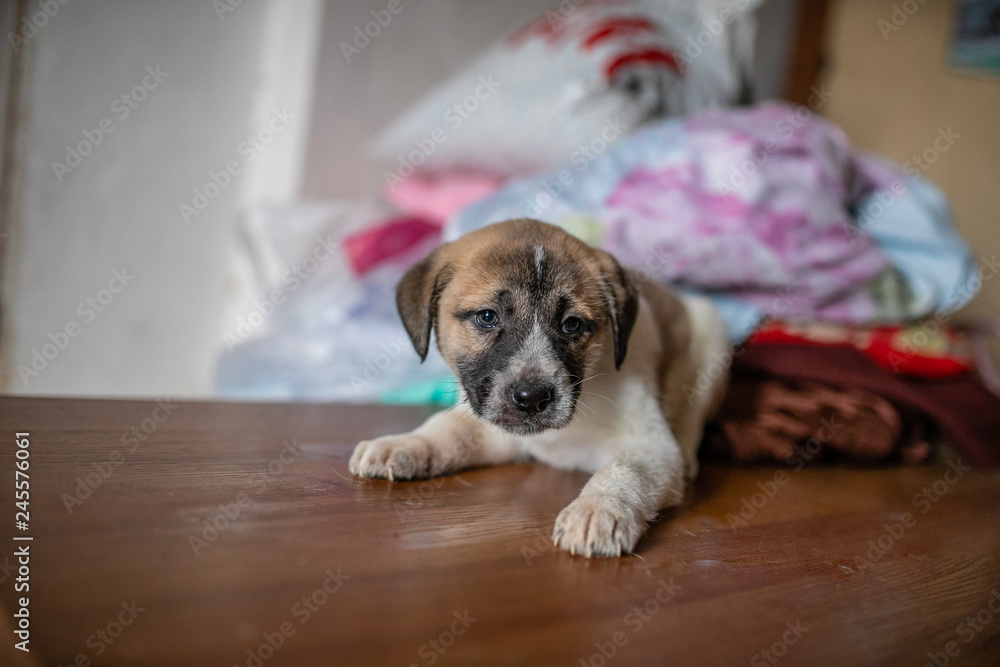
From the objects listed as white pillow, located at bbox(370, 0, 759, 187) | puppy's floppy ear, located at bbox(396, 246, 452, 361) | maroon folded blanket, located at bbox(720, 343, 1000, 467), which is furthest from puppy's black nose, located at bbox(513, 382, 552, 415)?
white pillow, located at bbox(370, 0, 759, 187)

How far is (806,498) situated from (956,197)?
3.30 m

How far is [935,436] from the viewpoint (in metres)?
2.84

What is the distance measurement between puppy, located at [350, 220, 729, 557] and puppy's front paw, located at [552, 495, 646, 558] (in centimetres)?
2

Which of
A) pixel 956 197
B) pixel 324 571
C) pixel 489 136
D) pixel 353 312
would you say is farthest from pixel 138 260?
pixel 956 197

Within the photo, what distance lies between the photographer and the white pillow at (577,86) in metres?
3.18

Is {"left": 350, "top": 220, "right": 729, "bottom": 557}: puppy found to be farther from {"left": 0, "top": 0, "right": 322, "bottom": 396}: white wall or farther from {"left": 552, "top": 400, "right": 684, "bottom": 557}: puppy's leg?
{"left": 0, "top": 0, "right": 322, "bottom": 396}: white wall

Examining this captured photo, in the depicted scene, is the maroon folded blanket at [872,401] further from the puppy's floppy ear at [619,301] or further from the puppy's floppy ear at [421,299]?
the puppy's floppy ear at [421,299]

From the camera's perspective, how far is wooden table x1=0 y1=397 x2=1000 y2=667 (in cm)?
94

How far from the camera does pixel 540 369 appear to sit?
1631 mm

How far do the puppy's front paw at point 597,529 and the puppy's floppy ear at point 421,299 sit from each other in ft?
2.08

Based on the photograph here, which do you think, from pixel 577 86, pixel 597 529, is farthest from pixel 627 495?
pixel 577 86

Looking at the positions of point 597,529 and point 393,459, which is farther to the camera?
point 393,459

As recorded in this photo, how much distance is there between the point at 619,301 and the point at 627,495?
513 millimetres

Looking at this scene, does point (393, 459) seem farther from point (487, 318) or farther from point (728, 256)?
point (728, 256)
